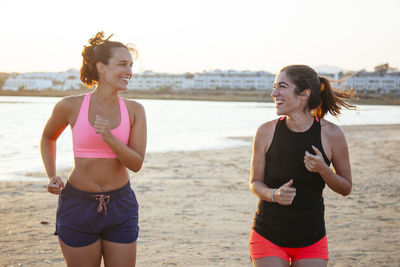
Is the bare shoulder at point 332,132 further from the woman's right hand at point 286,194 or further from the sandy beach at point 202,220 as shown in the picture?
the sandy beach at point 202,220

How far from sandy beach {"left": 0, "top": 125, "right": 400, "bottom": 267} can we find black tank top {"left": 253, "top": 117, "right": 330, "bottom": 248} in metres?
2.41

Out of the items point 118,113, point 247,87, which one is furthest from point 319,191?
point 247,87

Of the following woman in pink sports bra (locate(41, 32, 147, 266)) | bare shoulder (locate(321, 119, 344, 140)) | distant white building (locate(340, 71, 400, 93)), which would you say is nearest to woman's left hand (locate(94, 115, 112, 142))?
woman in pink sports bra (locate(41, 32, 147, 266))

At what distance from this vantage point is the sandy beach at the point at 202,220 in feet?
17.1

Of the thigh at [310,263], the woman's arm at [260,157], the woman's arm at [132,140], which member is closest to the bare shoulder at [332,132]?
the woman's arm at [260,157]

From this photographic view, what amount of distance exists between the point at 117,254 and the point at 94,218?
26cm

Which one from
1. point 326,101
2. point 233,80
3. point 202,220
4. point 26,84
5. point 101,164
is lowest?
point 26,84

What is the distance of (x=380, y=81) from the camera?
523ft

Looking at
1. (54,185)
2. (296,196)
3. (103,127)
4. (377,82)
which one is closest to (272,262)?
(296,196)

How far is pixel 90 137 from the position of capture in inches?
110

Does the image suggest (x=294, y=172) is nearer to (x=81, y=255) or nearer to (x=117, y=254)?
(x=117, y=254)

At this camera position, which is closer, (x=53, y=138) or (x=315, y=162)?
(x=315, y=162)

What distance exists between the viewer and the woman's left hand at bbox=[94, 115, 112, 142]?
2.63 m

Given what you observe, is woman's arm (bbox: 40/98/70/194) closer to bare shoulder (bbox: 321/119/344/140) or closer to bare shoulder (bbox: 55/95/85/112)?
bare shoulder (bbox: 55/95/85/112)
